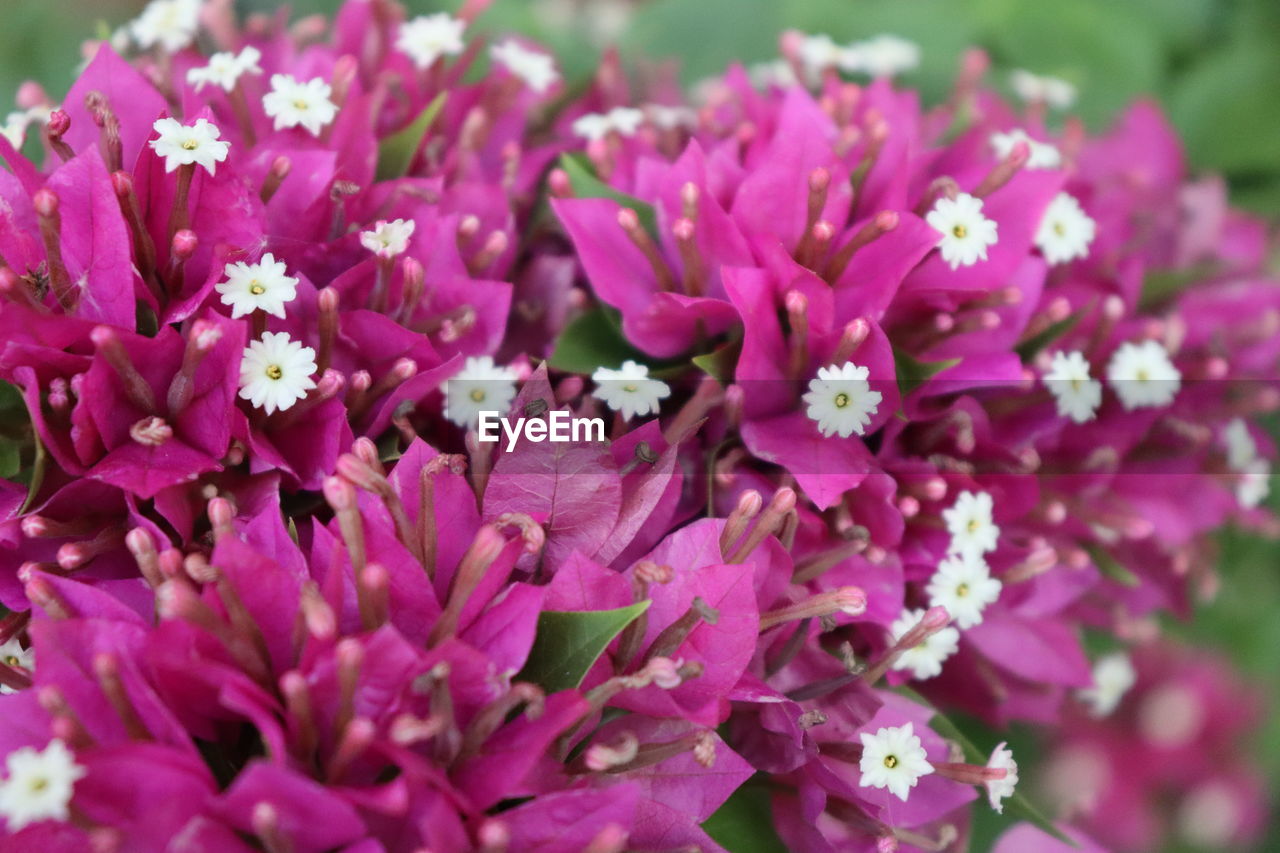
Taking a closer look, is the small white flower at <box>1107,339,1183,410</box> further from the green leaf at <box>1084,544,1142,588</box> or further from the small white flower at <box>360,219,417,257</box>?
the small white flower at <box>360,219,417,257</box>

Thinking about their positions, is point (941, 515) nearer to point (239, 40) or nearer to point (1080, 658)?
point (1080, 658)

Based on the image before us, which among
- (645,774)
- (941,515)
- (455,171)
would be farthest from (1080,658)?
(455,171)

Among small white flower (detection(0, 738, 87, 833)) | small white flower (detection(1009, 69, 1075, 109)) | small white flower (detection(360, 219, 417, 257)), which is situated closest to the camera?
small white flower (detection(0, 738, 87, 833))

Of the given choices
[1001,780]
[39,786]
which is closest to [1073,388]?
[1001,780]

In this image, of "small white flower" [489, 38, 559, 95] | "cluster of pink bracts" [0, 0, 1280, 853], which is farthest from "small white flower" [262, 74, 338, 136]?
"small white flower" [489, 38, 559, 95]

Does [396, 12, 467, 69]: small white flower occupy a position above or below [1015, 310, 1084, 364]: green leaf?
above

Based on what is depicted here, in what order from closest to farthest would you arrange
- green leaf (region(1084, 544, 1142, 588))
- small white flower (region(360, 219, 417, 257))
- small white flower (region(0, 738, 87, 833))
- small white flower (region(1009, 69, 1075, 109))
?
small white flower (region(0, 738, 87, 833)) → small white flower (region(360, 219, 417, 257)) → green leaf (region(1084, 544, 1142, 588)) → small white flower (region(1009, 69, 1075, 109))
